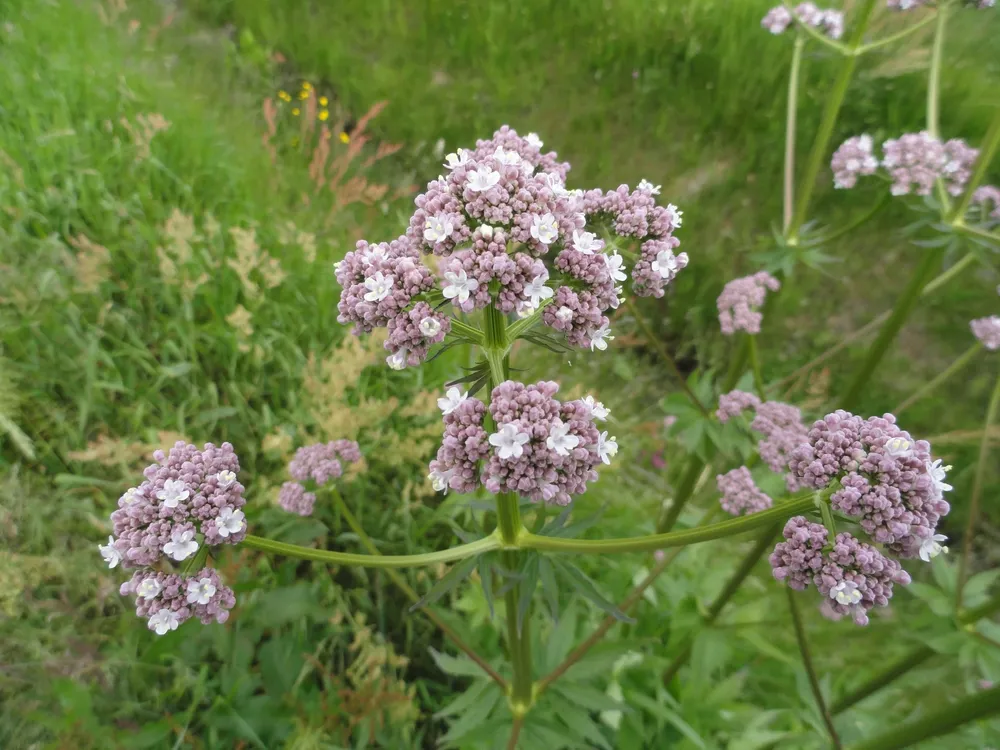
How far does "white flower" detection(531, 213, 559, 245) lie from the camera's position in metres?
1.46

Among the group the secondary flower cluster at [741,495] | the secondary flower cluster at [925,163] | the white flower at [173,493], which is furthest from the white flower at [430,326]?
the secondary flower cluster at [925,163]

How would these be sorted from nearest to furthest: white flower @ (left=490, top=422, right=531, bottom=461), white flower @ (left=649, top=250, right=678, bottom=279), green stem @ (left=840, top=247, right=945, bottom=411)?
white flower @ (left=490, top=422, right=531, bottom=461) < white flower @ (left=649, top=250, right=678, bottom=279) < green stem @ (left=840, top=247, right=945, bottom=411)

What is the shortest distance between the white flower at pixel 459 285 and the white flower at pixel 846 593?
3.84 feet

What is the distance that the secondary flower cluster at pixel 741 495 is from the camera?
99.5 inches

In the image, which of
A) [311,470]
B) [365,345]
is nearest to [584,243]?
[311,470]

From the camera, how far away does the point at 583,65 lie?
6293mm

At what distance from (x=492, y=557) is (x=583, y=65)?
6.00 meters

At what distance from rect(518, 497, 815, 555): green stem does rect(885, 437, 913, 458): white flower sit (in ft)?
0.71

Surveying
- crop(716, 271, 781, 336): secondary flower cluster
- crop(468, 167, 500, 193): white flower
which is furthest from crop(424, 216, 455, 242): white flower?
crop(716, 271, 781, 336): secondary flower cluster

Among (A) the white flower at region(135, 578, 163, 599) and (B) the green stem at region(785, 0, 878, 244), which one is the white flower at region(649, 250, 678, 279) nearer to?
(A) the white flower at region(135, 578, 163, 599)

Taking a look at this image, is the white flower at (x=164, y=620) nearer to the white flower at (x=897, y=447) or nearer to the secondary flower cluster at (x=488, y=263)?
the secondary flower cluster at (x=488, y=263)

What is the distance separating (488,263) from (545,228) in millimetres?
184

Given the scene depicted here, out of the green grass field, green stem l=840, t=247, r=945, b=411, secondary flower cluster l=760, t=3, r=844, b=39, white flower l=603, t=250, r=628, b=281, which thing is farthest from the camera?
secondary flower cluster l=760, t=3, r=844, b=39

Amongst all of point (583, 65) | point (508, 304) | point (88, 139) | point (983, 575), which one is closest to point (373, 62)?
point (583, 65)
